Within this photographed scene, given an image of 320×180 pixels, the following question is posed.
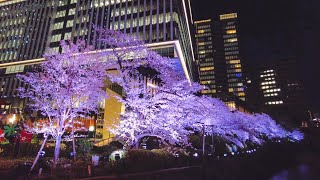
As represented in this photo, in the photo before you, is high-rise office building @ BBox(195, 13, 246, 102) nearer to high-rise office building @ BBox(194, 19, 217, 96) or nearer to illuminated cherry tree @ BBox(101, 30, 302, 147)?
high-rise office building @ BBox(194, 19, 217, 96)

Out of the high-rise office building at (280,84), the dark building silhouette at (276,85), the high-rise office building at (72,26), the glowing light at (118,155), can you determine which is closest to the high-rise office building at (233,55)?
the dark building silhouette at (276,85)

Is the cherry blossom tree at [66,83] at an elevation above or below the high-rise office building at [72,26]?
below

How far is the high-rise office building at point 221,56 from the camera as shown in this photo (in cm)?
15938

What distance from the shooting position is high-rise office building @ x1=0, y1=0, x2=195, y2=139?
6109 cm

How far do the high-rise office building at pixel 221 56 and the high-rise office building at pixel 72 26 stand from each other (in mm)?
88124

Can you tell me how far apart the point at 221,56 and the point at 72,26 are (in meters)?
114

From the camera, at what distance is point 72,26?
72.4 m

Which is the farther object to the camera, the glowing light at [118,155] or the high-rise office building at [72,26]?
the high-rise office building at [72,26]

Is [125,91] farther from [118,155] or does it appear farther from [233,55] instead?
[233,55]

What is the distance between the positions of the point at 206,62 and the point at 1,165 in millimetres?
157939

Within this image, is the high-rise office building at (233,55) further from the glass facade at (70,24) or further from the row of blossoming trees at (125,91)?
the row of blossoming trees at (125,91)

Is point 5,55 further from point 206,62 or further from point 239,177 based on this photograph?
point 206,62

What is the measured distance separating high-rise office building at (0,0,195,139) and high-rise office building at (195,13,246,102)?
88.1 meters

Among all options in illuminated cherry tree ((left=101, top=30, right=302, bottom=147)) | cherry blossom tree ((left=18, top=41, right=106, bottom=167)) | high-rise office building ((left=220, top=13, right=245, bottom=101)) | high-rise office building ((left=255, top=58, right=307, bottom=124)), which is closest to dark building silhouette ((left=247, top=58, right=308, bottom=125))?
high-rise office building ((left=255, top=58, right=307, bottom=124))
